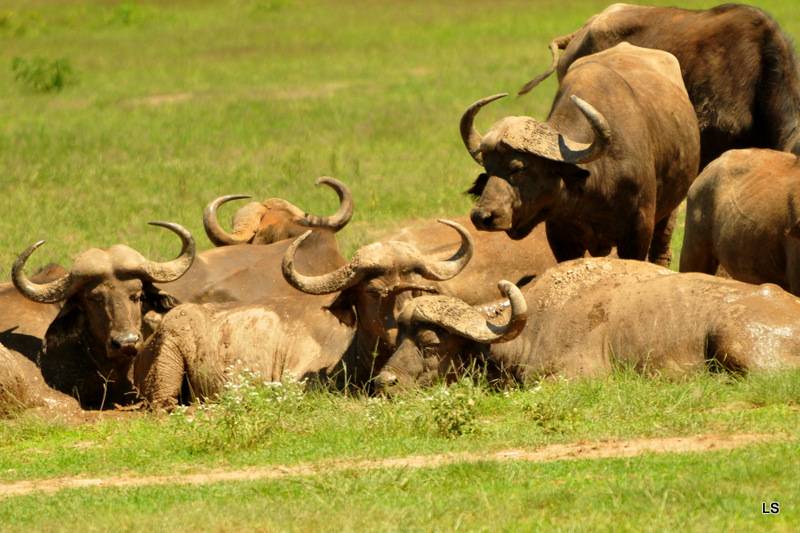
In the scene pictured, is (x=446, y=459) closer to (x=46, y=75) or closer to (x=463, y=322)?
(x=463, y=322)

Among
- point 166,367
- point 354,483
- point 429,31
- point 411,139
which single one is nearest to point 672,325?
point 354,483

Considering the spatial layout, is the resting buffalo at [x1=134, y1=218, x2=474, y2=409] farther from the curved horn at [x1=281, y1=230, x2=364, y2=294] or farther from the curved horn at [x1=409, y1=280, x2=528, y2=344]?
the curved horn at [x1=409, y1=280, x2=528, y2=344]

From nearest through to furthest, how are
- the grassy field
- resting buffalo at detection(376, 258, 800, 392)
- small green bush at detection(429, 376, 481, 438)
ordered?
the grassy field
small green bush at detection(429, 376, 481, 438)
resting buffalo at detection(376, 258, 800, 392)

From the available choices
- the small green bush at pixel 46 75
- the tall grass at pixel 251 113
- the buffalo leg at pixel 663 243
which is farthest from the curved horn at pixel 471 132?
the small green bush at pixel 46 75

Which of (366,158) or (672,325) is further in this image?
(366,158)

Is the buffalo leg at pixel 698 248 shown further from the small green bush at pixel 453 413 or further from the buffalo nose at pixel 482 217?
the small green bush at pixel 453 413

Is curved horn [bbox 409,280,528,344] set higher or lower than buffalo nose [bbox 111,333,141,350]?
higher

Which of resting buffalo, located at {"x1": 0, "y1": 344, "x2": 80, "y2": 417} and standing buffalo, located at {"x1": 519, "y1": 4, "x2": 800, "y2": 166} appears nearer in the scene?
resting buffalo, located at {"x1": 0, "y1": 344, "x2": 80, "y2": 417}

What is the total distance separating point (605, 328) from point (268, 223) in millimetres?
5551

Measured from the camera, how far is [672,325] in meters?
8.44

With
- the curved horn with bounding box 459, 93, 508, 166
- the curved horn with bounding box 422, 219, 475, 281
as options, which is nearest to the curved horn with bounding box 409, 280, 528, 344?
the curved horn with bounding box 422, 219, 475, 281

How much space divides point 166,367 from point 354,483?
12.6 feet

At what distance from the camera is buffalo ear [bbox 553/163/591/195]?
9.80m

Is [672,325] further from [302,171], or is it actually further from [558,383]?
[302,171]
